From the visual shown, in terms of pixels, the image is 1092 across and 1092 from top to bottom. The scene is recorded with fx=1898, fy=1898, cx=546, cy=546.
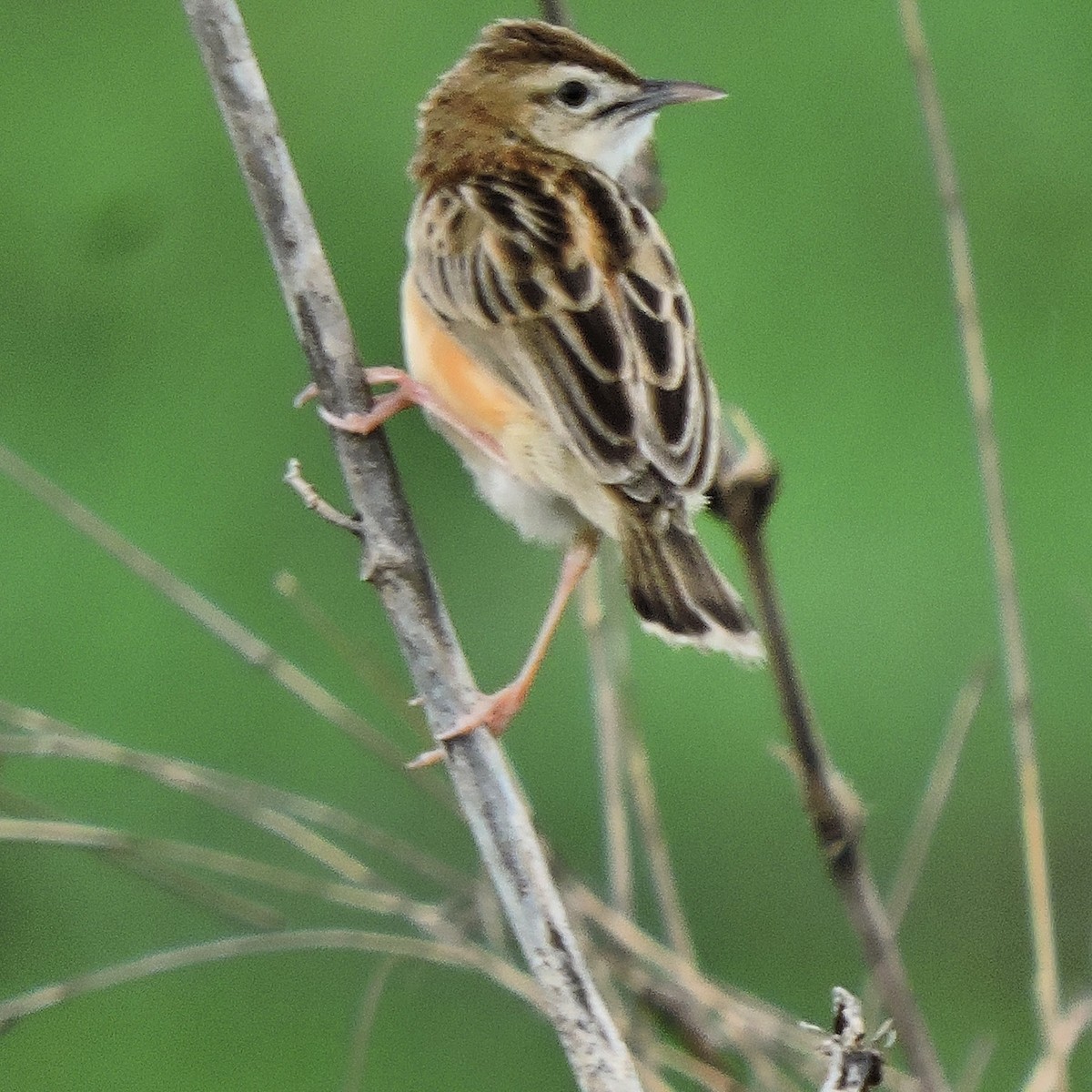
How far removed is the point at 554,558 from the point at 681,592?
2.60 metres

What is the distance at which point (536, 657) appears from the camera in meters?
2.28

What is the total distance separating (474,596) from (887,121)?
1909mm

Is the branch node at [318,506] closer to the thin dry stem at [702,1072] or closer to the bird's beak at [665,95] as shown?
the thin dry stem at [702,1072]

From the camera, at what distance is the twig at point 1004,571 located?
203 cm

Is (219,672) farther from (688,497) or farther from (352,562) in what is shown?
(688,497)

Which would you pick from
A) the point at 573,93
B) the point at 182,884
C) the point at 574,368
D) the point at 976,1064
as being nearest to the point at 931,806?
the point at 976,1064

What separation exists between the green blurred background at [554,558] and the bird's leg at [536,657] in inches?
59.0

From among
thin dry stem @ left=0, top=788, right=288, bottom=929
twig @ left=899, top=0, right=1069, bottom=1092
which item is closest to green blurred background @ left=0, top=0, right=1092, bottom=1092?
thin dry stem @ left=0, top=788, right=288, bottom=929

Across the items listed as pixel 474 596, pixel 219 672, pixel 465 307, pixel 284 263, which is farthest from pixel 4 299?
pixel 284 263

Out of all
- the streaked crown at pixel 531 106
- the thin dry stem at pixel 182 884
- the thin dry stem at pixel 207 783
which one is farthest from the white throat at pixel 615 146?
the thin dry stem at pixel 182 884

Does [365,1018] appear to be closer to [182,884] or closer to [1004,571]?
[182,884]

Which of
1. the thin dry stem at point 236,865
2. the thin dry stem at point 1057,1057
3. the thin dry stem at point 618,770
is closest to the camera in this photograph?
the thin dry stem at point 1057,1057

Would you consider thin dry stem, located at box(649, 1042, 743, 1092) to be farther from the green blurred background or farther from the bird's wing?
the green blurred background

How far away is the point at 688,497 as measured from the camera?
7.25ft
